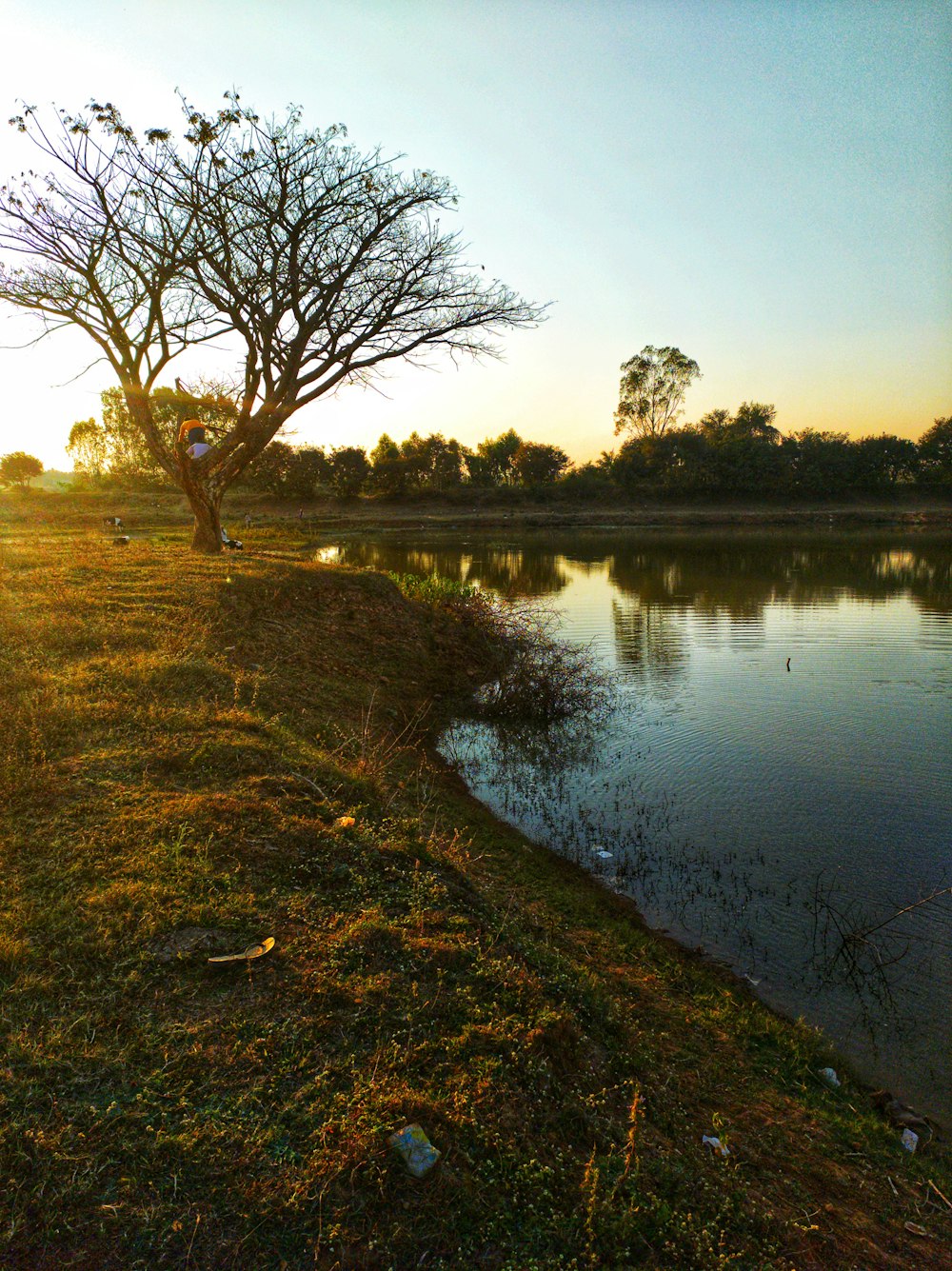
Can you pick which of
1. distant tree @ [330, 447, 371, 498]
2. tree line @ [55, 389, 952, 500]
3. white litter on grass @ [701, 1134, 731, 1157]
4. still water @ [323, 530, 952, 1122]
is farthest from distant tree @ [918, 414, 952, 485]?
white litter on grass @ [701, 1134, 731, 1157]

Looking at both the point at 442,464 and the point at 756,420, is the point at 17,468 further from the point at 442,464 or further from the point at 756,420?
the point at 756,420

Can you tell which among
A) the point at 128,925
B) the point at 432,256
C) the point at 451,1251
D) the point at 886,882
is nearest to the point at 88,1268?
the point at 451,1251

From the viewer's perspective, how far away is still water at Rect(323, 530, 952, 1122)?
513 cm

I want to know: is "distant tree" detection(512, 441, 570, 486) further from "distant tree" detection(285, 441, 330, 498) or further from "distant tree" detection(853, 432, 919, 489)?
"distant tree" detection(853, 432, 919, 489)

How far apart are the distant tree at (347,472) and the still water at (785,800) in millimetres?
51175

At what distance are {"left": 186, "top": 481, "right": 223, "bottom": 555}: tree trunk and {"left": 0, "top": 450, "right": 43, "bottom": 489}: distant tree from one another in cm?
5355

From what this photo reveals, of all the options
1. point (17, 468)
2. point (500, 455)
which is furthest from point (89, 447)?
point (500, 455)

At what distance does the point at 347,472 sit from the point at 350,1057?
6721cm

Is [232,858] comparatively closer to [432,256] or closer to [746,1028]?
[746,1028]

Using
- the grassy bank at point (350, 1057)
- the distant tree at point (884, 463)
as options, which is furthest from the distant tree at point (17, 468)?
the distant tree at point (884, 463)

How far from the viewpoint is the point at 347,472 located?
67.2 meters

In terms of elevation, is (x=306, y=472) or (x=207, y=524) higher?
(x=306, y=472)

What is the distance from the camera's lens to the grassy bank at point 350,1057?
8.30 ft

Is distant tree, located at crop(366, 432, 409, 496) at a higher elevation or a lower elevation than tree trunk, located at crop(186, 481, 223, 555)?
higher
